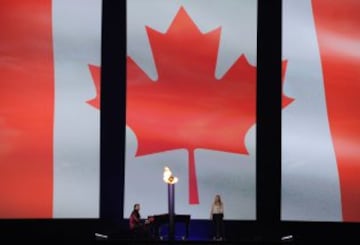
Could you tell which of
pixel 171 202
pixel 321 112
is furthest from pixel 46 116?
pixel 321 112

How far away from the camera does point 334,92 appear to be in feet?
46.7

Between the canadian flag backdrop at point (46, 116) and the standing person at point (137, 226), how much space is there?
3.86ft

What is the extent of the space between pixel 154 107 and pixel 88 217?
2.23 metres

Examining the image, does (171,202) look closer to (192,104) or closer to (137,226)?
(137,226)

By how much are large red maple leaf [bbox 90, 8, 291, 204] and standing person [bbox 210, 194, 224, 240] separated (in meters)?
0.60

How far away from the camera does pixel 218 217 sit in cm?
1346

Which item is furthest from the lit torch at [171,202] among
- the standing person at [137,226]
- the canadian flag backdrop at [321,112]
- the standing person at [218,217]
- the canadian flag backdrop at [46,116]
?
the canadian flag backdrop at [321,112]

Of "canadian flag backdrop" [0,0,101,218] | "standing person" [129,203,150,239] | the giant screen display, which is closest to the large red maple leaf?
the giant screen display

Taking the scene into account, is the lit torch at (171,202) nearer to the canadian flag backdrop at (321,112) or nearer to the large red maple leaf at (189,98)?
the large red maple leaf at (189,98)

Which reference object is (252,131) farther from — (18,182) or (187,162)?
(18,182)

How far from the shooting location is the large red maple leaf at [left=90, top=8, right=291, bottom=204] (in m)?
14.1

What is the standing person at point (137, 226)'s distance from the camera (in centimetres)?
1277

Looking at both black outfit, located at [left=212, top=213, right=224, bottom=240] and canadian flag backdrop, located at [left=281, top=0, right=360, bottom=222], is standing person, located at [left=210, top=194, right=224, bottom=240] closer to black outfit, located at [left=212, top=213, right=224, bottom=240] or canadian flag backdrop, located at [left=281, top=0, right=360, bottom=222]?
black outfit, located at [left=212, top=213, right=224, bottom=240]

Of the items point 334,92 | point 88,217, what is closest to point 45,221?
point 88,217
